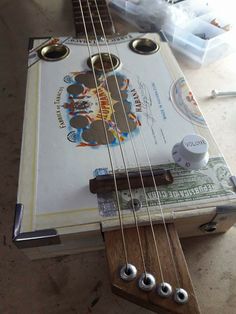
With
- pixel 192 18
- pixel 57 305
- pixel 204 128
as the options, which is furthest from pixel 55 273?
pixel 192 18

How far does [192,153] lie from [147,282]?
20 cm

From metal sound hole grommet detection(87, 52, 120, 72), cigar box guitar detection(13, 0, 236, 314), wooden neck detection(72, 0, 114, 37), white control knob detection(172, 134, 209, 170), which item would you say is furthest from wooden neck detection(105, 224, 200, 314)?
wooden neck detection(72, 0, 114, 37)

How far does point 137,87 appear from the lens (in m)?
0.66

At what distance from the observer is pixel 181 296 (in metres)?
0.40

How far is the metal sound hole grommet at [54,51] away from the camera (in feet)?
2.38

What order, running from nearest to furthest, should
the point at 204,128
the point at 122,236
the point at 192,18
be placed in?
the point at 122,236 → the point at 204,128 → the point at 192,18

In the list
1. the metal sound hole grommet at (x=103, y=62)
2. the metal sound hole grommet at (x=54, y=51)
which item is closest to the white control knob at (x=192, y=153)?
the metal sound hole grommet at (x=103, y=62)

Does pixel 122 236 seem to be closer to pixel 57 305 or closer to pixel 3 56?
pixel 57 305

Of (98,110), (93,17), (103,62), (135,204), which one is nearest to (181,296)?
(135,204)

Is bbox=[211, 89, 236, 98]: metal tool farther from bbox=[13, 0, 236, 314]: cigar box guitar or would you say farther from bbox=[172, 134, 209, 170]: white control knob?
bbox=[172, 134, 209, 170]: white control knob

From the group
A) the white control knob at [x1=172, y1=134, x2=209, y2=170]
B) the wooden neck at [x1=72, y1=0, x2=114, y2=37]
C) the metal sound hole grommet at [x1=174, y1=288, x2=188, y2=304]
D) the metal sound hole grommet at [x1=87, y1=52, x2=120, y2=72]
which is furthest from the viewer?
the wooden neck at [x1=72, y1=0, x2=114, y2=37]

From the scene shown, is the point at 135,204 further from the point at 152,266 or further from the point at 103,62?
the point at 103,62

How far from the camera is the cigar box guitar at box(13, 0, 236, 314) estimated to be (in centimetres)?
44

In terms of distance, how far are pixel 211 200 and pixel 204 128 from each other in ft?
0.48
